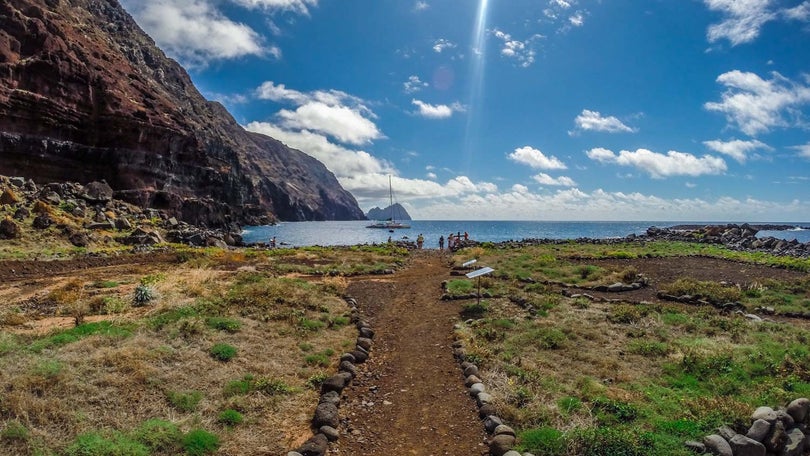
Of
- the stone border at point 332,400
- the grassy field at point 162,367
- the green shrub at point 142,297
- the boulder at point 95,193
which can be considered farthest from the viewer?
the boulder at point 95,193

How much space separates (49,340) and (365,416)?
10.2 m

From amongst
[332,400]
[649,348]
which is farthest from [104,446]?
[649,348]

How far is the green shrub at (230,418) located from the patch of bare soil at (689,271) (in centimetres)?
2234

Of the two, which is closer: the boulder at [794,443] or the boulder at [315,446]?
the boulder at [315,446]

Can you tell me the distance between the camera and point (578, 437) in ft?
28.2

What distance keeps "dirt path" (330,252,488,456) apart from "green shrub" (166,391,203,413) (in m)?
3.69

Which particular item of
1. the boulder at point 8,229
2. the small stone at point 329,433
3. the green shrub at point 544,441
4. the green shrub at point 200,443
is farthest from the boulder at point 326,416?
the boulder at point 8,229

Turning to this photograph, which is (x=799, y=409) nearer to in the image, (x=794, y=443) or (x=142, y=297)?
(x=794, y=443)

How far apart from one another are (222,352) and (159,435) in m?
4.64

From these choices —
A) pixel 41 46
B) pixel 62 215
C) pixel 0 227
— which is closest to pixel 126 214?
pixel 62 215

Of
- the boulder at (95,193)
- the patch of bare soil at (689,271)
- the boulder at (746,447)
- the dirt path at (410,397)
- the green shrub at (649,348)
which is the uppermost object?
the boulder at (95,193)

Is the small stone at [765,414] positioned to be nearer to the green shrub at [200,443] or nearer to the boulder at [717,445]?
the boulder at [717,445]

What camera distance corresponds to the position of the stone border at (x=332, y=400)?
8648 mm

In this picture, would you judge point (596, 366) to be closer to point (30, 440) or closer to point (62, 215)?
point (30, 440)
